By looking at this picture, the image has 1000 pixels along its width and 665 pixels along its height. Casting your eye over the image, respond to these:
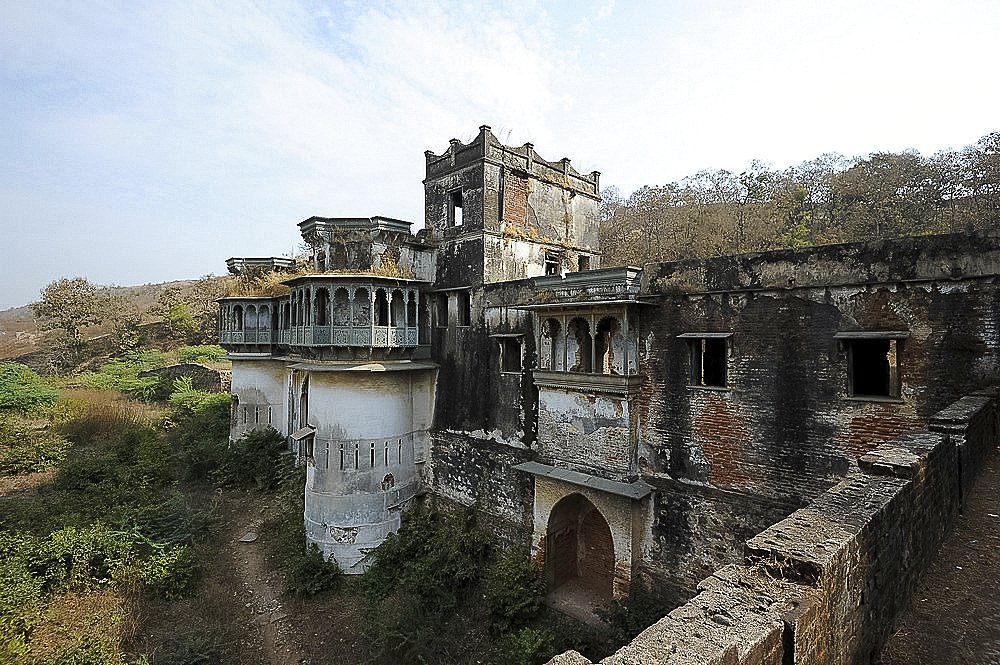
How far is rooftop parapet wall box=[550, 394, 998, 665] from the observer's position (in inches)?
106

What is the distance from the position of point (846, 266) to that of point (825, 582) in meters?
6.25

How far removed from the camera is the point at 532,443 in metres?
11.8

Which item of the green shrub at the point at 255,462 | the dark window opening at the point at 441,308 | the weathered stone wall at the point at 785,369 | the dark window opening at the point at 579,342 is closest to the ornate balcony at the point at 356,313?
the dark window opening at the point at 441,308

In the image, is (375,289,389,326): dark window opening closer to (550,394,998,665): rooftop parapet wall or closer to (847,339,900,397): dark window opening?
(847,339,900,397): dark window opening

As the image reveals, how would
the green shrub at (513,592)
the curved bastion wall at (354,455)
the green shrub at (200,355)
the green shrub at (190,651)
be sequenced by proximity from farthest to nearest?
the green shrub at (200,355) < the curved bastion wall at (354,455) < the green shrub at (513,592) < the green shrub at (190,651)

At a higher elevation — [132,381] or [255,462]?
[132,381]

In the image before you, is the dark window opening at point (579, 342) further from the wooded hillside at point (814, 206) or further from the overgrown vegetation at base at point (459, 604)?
the wooded hillside at point (814, 206)

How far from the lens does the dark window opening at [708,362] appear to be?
30.8 ft

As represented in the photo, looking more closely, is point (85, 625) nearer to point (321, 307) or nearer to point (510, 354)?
point (321, 307)

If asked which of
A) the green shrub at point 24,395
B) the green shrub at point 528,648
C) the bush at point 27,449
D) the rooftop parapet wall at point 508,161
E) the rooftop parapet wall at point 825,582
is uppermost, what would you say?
the rooftop parapet wall at point 508,161

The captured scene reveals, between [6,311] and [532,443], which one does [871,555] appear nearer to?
[532,443]

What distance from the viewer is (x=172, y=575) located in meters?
12.4

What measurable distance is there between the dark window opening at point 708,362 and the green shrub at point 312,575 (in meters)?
10.3

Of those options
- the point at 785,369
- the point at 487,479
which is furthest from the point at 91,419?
the point at 785,369
